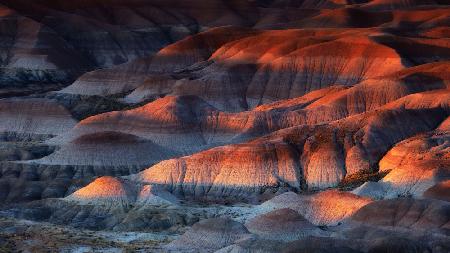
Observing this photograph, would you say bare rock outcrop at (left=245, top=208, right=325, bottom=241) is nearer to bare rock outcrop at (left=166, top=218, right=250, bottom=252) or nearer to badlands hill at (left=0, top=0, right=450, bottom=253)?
badlands hill at (left=0, top=0, right=450, bottom=253)

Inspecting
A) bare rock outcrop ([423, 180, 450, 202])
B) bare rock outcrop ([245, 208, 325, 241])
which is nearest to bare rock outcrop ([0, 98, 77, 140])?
bare rock outcrop ([423, 180, 450, 202])

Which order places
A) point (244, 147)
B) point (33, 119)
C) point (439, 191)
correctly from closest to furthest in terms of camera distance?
point (439, 191)
point (244, 147)
point (33, 119)

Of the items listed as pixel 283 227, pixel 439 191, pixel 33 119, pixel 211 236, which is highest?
pixel 283 227

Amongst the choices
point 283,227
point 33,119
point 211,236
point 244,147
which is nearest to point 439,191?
point 283,227

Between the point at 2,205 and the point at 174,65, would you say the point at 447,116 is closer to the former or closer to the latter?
the point at 2,205

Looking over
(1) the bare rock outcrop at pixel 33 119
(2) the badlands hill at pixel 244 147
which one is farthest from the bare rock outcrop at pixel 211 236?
(1) the bare rock outcrop at pixel 33 119

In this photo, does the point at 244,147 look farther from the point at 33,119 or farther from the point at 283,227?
the point at 33,119

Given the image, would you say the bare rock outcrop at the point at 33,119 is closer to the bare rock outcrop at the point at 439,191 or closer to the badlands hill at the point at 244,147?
the badlands hill at the point at 244,147

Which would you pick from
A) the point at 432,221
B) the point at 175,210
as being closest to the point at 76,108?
the point at 175,210
